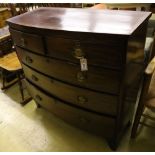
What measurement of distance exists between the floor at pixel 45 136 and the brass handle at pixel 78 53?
2.78ft

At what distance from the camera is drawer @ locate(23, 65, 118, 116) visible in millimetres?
1119

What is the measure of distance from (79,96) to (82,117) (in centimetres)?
20

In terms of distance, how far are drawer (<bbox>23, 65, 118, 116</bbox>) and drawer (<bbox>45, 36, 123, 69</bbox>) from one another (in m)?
0.22

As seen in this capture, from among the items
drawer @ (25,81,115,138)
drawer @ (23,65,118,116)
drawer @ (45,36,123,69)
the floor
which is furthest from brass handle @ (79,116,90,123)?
drawer @ (45,36,123,69)

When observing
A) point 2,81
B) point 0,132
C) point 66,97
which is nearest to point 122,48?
point 66,97

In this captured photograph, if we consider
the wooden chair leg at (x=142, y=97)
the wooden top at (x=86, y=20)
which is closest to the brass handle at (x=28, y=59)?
the wooden top at (x=86, y=20)

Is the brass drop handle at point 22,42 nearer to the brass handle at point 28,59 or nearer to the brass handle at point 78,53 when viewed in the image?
the brass handle at point 28,59

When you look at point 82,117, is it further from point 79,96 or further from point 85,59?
point 85,59

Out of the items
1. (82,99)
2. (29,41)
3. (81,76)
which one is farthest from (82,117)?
(29,41)

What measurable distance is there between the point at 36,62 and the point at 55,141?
72 cm

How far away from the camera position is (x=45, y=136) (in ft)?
5.38

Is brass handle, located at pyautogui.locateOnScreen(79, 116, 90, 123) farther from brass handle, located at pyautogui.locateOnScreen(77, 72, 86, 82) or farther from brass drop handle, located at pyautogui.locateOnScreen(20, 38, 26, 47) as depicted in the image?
brass drop handle, located at pyautogui.locateOnScreen(20, 38, 26, 47)

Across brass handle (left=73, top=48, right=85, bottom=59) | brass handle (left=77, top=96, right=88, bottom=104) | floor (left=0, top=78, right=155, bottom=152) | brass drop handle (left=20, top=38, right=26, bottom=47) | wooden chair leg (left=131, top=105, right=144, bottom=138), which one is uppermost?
brass handle (left=73, top=48, right=85, bottom=59)

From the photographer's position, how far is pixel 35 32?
1127 mm
